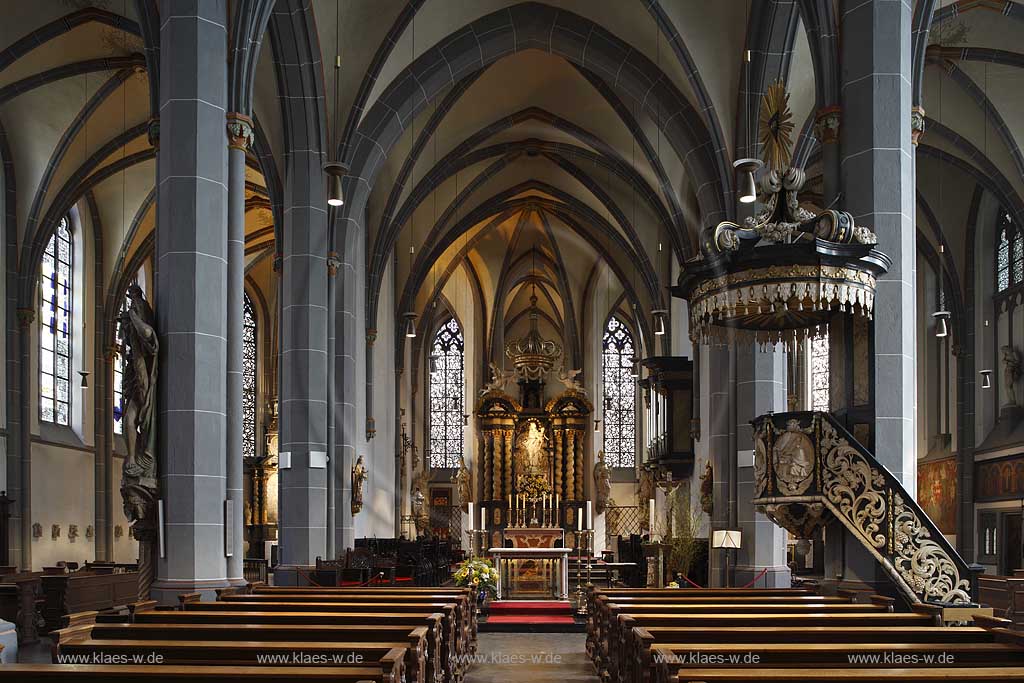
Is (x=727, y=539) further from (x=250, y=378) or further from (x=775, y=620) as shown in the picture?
(x=250, y=378)

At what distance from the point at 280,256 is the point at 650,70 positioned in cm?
701

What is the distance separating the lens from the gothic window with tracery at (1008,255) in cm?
2211

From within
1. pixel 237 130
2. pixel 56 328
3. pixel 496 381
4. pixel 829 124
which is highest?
pixel 237 130

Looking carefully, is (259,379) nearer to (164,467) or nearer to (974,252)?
(974,252)

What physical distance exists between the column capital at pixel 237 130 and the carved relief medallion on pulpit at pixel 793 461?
253 inches

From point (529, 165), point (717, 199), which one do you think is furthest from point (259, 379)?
point (717, 199)

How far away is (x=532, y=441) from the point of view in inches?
1356

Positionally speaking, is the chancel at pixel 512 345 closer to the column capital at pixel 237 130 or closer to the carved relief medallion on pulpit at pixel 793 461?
the carved relief medallion on pulpit at pixel 793 461

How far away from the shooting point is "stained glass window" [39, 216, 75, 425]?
22516 millimetres

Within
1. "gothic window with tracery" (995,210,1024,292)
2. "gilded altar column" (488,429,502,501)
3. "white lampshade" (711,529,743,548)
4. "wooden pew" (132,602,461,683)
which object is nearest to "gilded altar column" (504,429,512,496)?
"gilded altar column" (488,429,502,501)

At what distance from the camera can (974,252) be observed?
23.4m

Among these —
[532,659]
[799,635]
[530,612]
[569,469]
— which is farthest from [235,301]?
[569,469]

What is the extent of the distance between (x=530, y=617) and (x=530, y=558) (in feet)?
7.79

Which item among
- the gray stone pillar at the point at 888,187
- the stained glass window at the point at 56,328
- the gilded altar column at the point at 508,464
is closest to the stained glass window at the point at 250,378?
the gilded altar column at the point at 508,464
